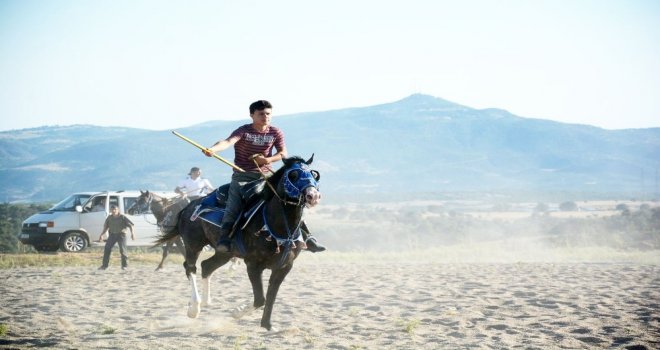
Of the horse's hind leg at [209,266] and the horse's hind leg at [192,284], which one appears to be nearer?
the horse's hind leg at [192,284]

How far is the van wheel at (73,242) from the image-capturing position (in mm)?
23734

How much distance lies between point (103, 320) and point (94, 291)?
363 cm

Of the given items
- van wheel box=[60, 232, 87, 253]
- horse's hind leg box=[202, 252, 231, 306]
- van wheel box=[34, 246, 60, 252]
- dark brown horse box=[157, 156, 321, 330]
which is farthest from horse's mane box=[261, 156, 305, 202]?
van wheel box=[34, 246, 60, 252]

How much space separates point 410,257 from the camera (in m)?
30.2

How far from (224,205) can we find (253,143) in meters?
1.16

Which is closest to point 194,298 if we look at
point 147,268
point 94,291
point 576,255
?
point 94,291

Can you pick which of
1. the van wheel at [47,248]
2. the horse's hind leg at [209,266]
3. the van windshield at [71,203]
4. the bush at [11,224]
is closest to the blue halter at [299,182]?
the horse's hind leg at [209,266]

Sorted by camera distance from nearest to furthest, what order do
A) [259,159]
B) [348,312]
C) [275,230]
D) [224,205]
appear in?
[275,230] < [259,159] < [224,205] < [348,312]

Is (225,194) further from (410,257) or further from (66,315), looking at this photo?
(410,257)

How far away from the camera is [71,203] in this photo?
81.2 ft

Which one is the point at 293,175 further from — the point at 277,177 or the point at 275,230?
the point at 275,230

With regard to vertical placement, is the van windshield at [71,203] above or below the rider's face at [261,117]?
below

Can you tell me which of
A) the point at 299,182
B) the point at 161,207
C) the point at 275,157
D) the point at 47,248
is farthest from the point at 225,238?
the point at 47,248

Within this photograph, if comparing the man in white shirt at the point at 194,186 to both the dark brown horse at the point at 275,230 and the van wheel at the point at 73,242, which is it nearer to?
the van wheel at the point at 73,242
